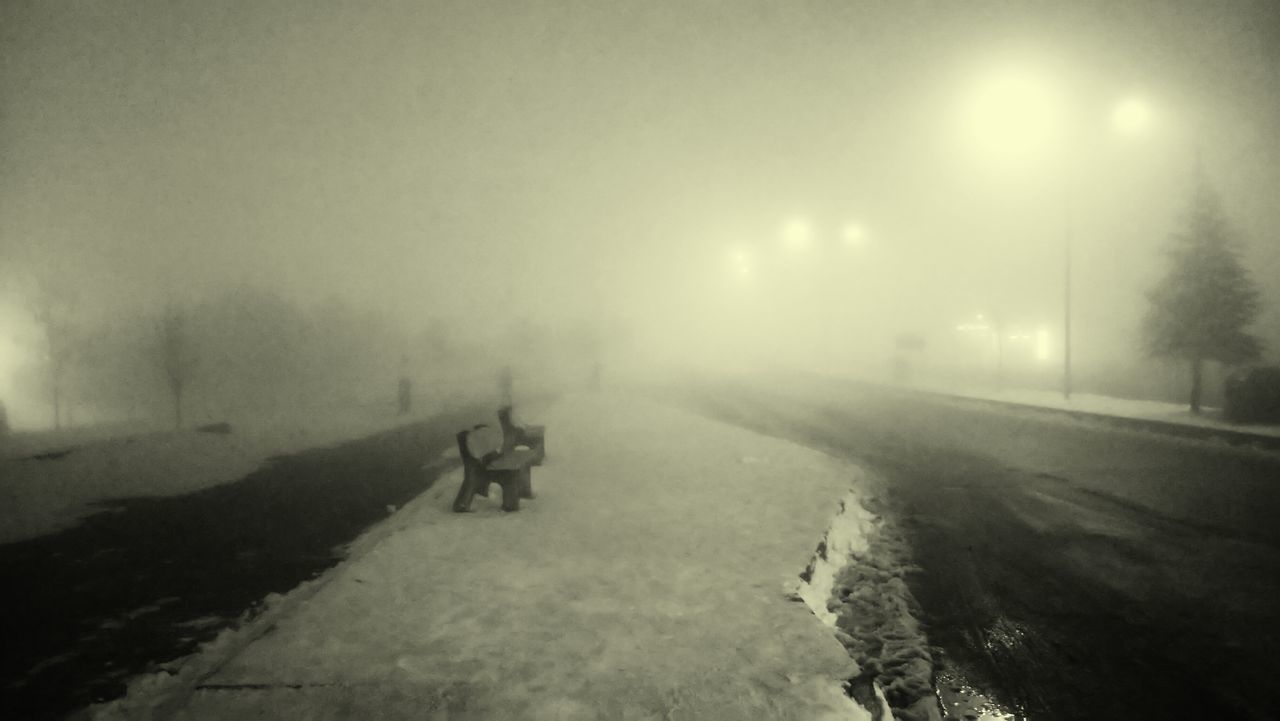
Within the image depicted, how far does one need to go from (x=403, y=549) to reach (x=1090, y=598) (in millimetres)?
7337

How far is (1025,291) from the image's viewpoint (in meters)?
60.0

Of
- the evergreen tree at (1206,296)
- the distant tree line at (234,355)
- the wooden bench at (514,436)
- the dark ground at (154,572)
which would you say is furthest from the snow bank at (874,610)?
the distant tree line at (234,355)

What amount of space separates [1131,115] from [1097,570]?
872 inches

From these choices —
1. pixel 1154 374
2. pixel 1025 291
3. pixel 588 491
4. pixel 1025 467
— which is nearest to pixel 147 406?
pixel 588 491

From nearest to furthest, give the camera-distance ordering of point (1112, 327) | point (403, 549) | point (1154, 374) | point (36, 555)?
point (403, 549) → point (36, 555) → point (1154, 374) → point (1112, 327)

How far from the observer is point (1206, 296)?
1805cm

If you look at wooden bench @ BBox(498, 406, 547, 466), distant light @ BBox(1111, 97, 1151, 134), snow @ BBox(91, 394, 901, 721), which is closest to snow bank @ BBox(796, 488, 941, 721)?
snow @ BBox(91, 394, 901, 721)

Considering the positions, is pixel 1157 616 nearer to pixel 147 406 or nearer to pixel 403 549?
pixel 403 549

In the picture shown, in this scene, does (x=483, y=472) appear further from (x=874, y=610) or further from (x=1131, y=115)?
(x=1131, y=115)

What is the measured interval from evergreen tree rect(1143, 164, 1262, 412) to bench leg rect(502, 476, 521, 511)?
21688 mm

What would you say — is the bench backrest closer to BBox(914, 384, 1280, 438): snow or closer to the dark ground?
the dark ground

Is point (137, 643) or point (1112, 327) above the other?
point (1112, 327)

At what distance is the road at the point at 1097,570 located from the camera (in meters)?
3.86

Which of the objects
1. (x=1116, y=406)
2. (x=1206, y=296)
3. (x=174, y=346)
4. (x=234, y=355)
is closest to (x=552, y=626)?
(x=1116, y=406)
